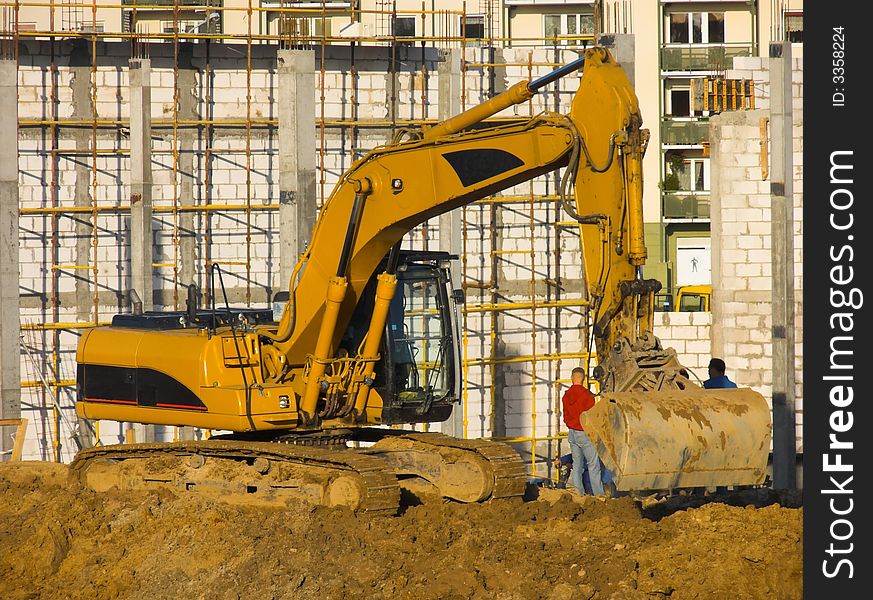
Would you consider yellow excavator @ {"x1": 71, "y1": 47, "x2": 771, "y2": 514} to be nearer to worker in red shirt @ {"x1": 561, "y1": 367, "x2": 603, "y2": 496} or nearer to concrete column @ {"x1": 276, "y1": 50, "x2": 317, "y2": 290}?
worker in red shirt @ {"x1": 561, "y1": 367, "x2": 603, "y2": 496}

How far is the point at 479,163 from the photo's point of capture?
35.8 ft

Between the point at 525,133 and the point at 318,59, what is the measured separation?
9.08 m

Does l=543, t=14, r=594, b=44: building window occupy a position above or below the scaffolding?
above

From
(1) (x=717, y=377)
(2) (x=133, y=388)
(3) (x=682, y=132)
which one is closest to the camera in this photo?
(2) (x=133, y=388)

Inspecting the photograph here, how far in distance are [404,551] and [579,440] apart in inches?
193

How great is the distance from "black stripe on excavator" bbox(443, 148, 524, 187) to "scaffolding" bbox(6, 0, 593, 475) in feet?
25.9

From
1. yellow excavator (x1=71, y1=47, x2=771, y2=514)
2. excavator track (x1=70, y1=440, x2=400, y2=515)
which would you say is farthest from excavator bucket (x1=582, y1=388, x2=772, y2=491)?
Answer: excavator track (x1=70, y1=440, x2=400, y2=515)

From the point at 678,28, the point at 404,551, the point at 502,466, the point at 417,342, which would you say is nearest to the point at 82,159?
A: the point at 417,342

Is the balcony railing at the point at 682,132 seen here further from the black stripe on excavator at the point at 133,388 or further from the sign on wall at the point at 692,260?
the black stripe on excavator at the point at 133,388

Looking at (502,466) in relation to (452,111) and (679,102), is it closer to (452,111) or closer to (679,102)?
(452,111)

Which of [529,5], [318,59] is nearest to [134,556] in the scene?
[318,59]

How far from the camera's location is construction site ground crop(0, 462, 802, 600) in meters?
9.13
